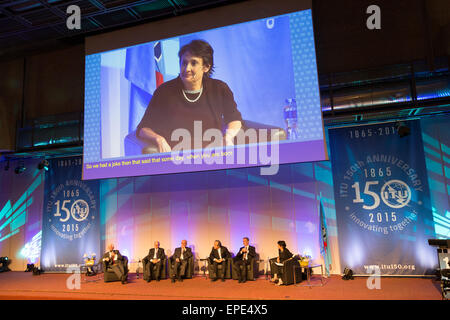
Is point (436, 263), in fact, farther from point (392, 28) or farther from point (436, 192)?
point (392, 28)

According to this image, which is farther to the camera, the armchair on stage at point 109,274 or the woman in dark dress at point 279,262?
the armchair on stage at point 109,274

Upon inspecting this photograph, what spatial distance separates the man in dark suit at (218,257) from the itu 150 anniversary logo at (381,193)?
272 cm

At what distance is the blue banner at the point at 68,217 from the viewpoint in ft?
28.5

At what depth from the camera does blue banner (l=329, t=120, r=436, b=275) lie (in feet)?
21.6

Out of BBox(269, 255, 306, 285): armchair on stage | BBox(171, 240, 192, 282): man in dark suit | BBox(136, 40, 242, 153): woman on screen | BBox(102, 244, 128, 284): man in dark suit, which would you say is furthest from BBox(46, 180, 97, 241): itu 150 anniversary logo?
BBox(269, 255, 306, 285): armchair on stage

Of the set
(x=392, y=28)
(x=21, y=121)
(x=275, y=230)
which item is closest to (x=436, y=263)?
(x=275, y=230)

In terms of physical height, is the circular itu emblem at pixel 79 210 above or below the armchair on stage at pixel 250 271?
above

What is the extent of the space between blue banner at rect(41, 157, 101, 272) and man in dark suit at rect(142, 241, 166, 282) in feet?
5.83

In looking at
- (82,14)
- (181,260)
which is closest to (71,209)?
(181,260)

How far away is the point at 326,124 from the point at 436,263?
11.0 feet

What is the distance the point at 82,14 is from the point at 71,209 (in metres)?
4.84

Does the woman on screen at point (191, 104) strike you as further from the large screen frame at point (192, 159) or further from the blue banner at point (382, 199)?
the blue banner at point (382, 199)

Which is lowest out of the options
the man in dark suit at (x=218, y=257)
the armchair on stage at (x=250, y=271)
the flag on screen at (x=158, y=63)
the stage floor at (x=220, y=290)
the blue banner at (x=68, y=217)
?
Answer: the stage floor at (x=220, y=290)

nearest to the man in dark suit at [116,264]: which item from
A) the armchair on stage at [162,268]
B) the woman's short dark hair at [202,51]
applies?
the armchair on stage at [162,268]
